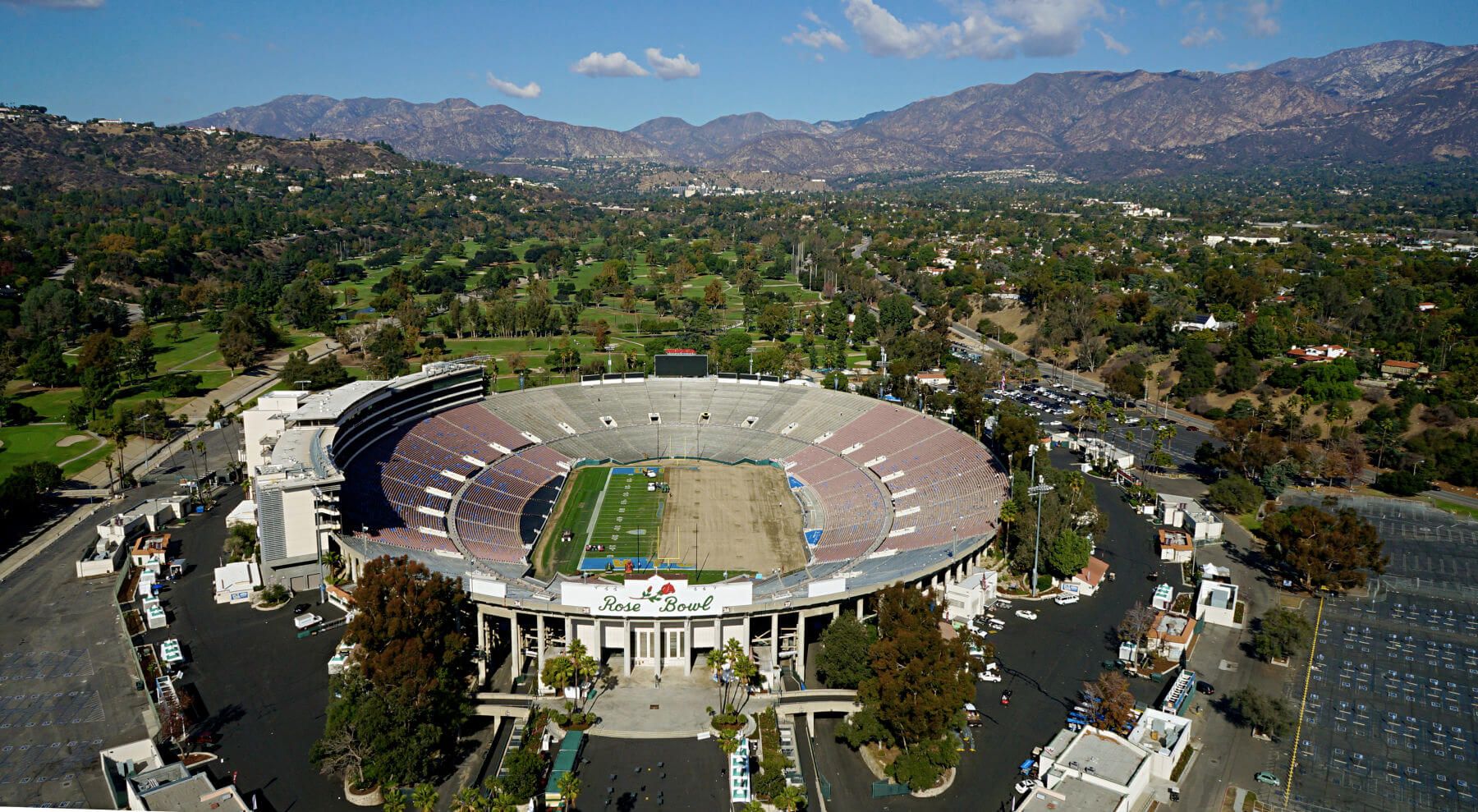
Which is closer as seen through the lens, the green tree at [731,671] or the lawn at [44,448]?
the green tree at [731,671]

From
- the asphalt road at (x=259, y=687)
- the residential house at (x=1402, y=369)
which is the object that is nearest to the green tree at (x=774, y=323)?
the residential house at (x=1402, y=369)

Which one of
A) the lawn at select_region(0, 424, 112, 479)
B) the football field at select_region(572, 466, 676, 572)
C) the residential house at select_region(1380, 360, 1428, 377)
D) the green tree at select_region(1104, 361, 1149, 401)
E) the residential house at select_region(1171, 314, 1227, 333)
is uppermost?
the residential house at select_region(1171, 314, 1227, 333)

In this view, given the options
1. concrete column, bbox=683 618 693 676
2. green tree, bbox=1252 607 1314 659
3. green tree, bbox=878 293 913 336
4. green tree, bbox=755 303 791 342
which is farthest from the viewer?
green tree, bbox=755 303 791 342

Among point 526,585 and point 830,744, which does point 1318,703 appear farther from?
point 526,585

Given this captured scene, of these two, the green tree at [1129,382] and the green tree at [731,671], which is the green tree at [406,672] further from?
the green tree at [1129,382]

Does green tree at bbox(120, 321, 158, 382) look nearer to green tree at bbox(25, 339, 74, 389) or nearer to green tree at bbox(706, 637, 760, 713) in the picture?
green tree at bbox(25, 339, 74, 389)


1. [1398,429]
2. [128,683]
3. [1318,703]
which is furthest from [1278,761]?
[1398,429]

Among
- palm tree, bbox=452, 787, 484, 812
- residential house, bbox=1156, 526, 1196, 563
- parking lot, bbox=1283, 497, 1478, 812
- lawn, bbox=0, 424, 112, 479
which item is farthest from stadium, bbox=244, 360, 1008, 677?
lawn, bbox=0, 424, 112, 479
